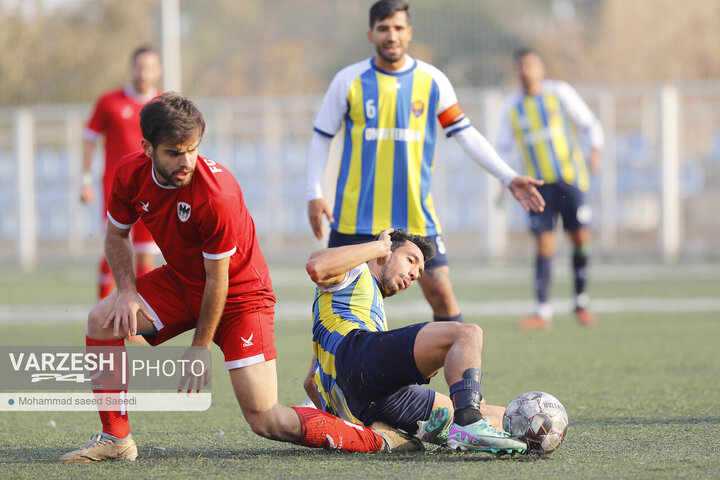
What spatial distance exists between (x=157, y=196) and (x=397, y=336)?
1182 mm

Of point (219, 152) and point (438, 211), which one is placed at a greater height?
point (219, 152)

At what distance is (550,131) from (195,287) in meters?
5.91

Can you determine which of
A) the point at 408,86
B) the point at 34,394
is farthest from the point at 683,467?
the point at 34,394

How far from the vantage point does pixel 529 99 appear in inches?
385

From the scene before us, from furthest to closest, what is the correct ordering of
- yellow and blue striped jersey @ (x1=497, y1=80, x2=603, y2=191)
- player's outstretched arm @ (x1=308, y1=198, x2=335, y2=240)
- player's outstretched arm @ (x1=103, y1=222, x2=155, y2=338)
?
yellow and blue striped jersey @ (x1=497, y1=80, x2=603, y2=191) < player's outstretched arm @ (x1=308, y1=198, x2=335, y2=240) < player's outstretched arm @ (x1=103, y1=222, x2=155, y2=338)

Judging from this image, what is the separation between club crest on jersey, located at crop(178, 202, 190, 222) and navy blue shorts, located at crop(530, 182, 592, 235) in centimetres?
558

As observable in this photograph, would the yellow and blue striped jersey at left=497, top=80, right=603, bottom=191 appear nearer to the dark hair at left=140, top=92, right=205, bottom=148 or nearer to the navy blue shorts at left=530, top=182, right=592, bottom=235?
the navy blue shorts at left=530, top=182, right=592, bottom=235

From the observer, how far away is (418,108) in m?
5.93

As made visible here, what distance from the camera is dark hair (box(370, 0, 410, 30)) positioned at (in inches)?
230

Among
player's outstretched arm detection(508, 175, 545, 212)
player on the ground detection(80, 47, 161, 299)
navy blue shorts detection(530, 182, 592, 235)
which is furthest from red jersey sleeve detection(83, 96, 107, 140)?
player's outstretched arm detection(508, 175, 545, 212)

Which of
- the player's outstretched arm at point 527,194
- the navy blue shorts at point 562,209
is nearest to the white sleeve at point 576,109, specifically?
the navy blue shorts at point 562,209

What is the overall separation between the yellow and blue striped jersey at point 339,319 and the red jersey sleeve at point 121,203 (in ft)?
2.99

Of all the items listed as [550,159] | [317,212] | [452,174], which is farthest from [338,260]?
[452,174]

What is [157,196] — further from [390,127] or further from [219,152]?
[219,152]
